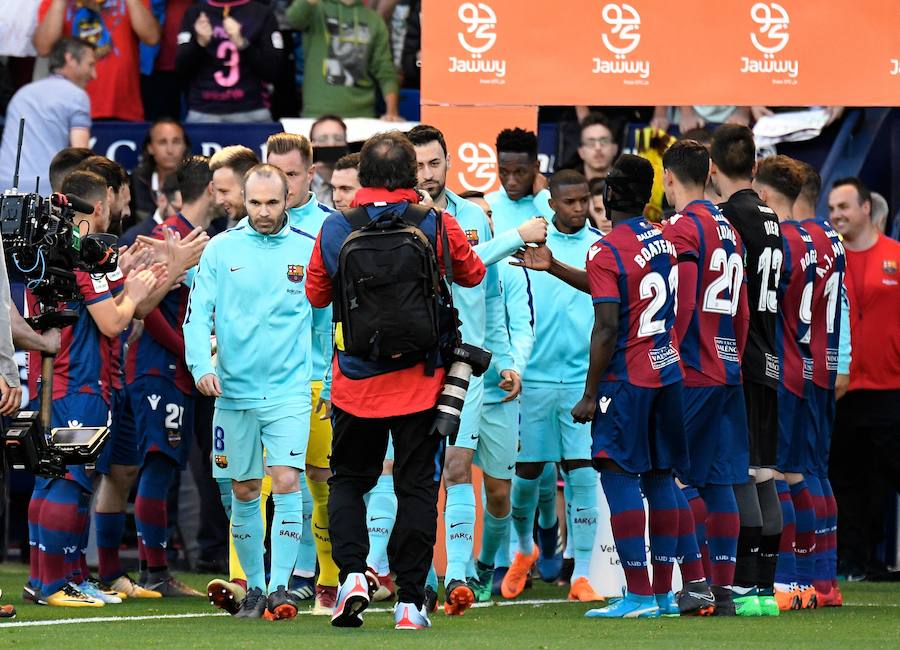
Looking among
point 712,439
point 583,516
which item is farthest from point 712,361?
point 583,516

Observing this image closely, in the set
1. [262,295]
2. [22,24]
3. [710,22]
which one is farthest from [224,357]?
[22,24]

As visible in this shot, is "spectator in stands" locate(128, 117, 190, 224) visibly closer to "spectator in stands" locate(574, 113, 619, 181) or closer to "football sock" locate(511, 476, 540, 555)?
"spectator in stands" locate(574, 113, 619, 181)

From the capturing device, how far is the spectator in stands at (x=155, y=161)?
42.7 feet

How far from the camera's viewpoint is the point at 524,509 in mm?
10742

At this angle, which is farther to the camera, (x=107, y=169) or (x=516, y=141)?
(x=516, y=141)

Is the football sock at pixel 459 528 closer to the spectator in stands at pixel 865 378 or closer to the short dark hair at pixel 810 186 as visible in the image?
the short dark hair at pixel 810 186

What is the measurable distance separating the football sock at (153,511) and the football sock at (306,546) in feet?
2.87

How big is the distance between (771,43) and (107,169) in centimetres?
412

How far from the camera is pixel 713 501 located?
8.98 m

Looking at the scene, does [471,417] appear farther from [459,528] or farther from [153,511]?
[153,511]

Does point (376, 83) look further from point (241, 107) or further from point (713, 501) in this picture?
point (713, 501)

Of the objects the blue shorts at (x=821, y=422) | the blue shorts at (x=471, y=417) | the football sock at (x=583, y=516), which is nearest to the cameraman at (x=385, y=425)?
the blue shorts at (x=471, y=417)

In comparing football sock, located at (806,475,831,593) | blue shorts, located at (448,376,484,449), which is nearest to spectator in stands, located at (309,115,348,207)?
blue shorts, located at (448,376,484,449)

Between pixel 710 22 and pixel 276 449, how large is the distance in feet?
13.5
